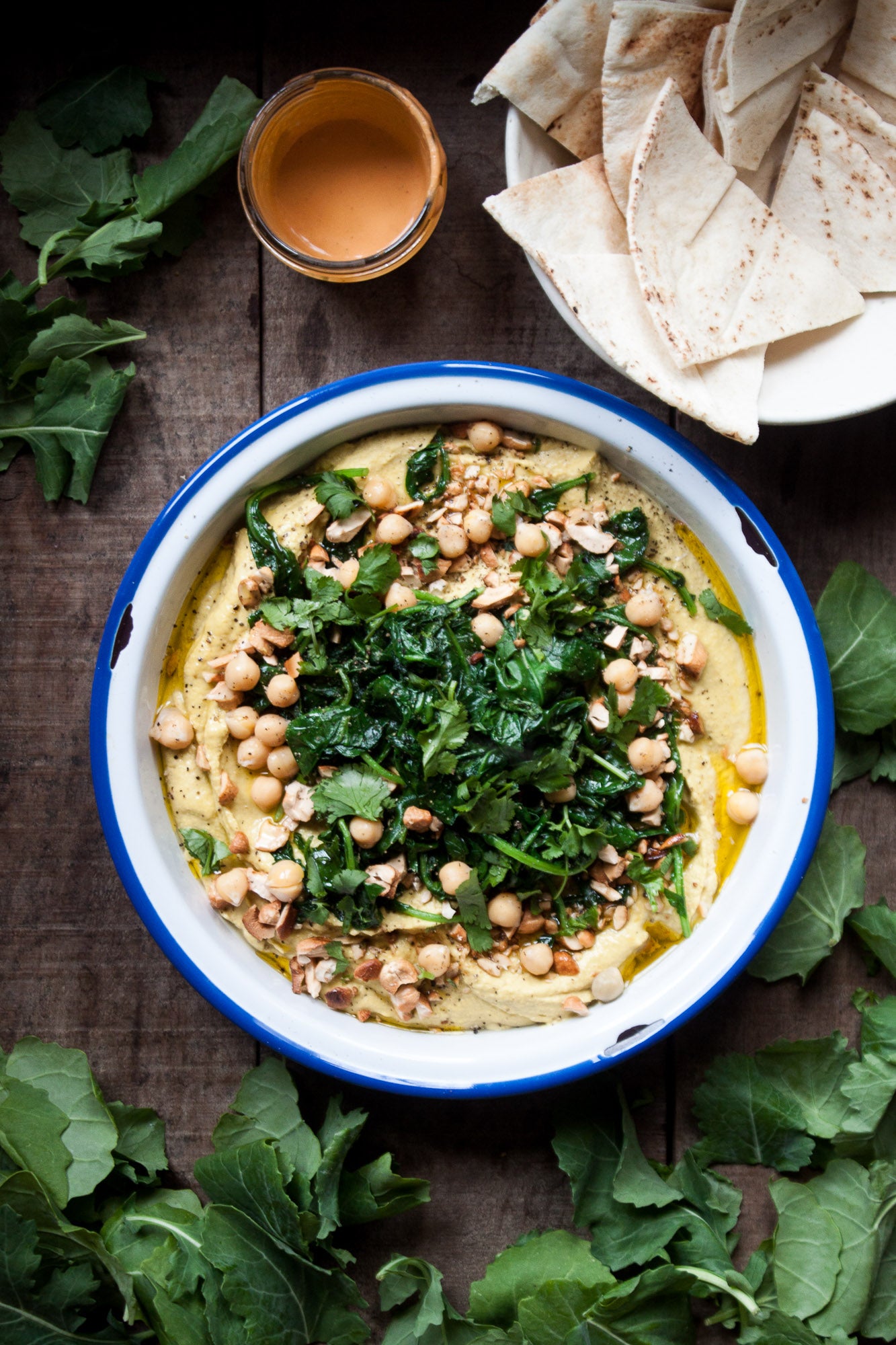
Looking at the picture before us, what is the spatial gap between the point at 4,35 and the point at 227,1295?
10.0 feet

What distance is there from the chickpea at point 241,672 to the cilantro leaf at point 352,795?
29 cm

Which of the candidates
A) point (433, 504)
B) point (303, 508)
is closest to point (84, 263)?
point (303, 508)

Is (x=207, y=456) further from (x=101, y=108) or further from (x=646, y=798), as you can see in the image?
(x=646, y=798)

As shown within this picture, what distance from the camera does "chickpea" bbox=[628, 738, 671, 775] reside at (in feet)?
7.70

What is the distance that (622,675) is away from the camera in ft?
7.72

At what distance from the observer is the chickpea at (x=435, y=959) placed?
7.77 feet

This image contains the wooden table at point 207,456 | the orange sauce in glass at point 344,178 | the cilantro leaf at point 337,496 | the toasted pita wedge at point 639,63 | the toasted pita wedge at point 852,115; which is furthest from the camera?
the wooden table at point 207,456

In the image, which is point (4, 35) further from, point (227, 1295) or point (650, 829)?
point (227, 1295)

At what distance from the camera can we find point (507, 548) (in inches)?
96.8

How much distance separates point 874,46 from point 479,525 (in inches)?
52.3

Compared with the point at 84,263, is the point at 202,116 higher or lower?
higher

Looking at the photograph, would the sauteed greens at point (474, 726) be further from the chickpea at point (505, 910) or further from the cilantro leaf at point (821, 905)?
the cilantro leaf at point (821, 905)

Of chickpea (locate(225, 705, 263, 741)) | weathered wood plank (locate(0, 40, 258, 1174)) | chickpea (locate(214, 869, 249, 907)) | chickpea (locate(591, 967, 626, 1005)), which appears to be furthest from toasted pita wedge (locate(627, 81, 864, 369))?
chickpea (locate(214, 869, 249, 907))

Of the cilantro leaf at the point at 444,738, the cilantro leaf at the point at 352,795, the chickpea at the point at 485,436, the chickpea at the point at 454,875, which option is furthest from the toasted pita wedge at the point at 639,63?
the chickpea at the point at 454,875
